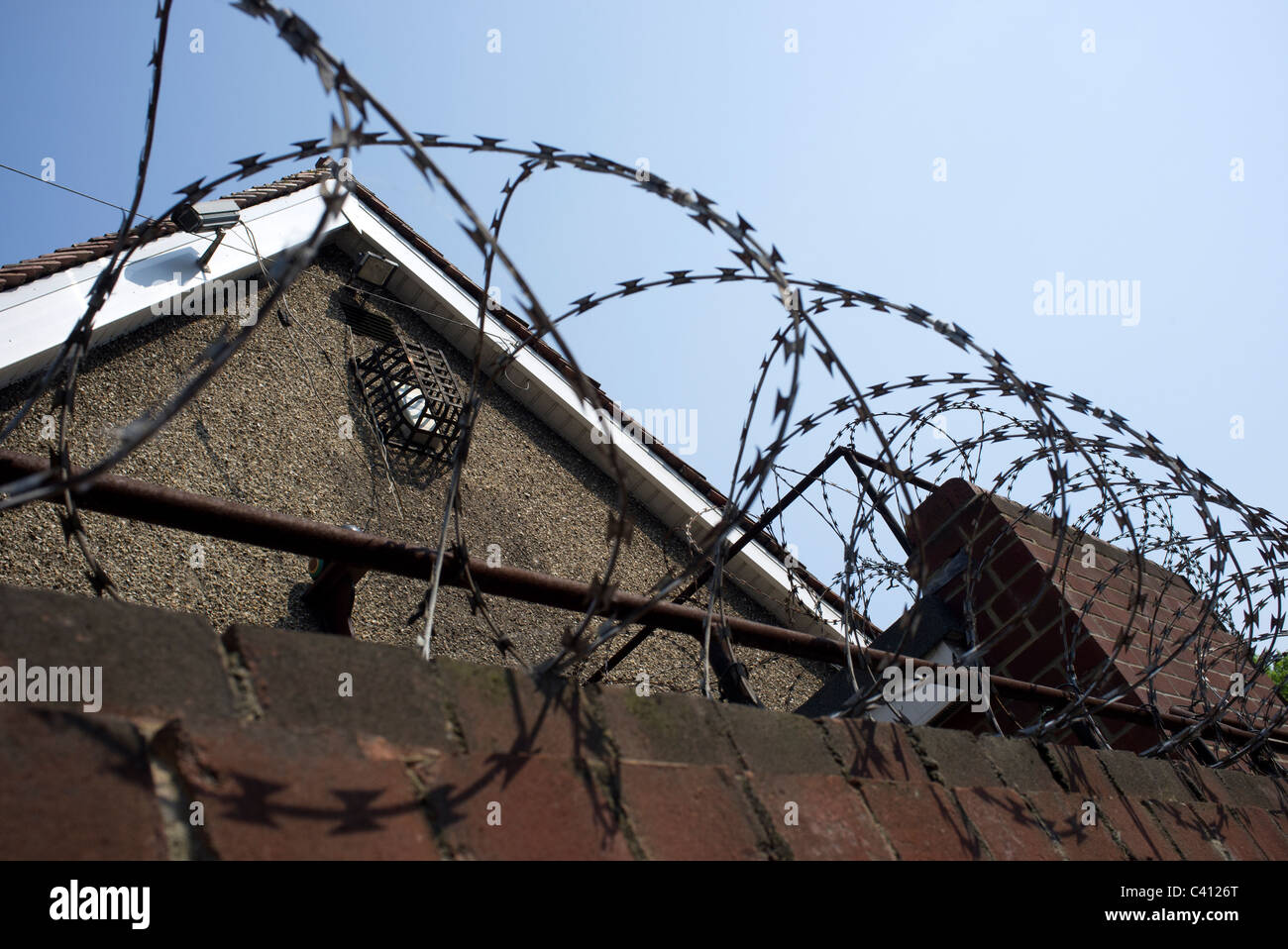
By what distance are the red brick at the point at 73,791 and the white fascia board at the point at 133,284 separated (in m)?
3.09

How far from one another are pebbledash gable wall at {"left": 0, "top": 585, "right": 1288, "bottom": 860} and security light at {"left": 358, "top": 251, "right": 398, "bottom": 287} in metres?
6.08

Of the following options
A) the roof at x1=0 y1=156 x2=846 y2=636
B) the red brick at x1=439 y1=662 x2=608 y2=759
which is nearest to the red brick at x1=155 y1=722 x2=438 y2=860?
the red brick at x1=439 y1=662 x2=608 y2=759

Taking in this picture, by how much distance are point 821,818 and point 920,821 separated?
31 cm

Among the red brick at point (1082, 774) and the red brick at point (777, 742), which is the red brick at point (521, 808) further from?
the red brick at point (1082, 774)

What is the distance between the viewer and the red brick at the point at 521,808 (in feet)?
4.30

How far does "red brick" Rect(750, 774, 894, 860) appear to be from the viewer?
170 cm

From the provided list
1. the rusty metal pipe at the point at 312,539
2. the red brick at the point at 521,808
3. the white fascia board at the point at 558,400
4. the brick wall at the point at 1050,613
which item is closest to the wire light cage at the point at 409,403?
the white fascia board at the point at 558,400

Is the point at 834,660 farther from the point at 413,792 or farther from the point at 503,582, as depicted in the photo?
the point at 413,792

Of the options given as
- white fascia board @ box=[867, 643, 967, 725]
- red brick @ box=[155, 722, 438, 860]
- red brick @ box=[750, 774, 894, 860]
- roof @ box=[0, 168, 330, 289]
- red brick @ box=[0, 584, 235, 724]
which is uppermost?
roof @ box=[0, 168, 330, 289]

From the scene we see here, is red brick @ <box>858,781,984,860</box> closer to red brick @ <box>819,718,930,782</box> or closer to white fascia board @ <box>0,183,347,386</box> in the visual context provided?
red brick @ <box>819,718,930,782</box>

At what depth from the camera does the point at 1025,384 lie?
2.33m

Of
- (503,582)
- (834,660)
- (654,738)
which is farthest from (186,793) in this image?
(834,660)
